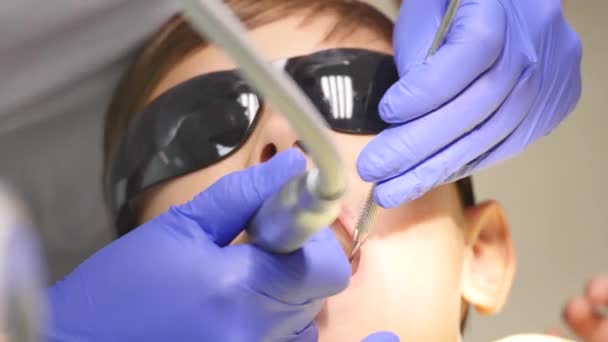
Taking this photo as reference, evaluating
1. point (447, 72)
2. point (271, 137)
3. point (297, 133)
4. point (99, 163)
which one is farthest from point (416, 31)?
point (99, 163)

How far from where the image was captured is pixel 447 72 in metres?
0.80

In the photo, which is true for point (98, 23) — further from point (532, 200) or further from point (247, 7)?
point (532, 200)

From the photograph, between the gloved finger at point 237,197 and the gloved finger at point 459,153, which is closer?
the gloved finger at point 237,197

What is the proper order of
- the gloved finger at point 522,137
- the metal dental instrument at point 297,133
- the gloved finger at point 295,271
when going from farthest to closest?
the gloved finger at point 522,137 → the gloved finger at point 295,271 → the metal dental instrument at point 297,133

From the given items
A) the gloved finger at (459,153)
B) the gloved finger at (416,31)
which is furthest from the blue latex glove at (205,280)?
the gloved finger at (416,31)

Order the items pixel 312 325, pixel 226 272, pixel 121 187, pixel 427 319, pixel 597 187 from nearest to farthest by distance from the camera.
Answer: pixel 226 272
pixel 312 325
pixel 427 319
pixel 121 187
pixel 597 187

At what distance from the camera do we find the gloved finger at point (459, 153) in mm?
782

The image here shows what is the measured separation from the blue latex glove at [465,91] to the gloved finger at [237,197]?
0.43ft

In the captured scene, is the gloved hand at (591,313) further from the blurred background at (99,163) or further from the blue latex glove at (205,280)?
the blue latex glove at (205,280)

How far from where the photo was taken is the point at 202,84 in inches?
36.4

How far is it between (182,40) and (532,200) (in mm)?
873

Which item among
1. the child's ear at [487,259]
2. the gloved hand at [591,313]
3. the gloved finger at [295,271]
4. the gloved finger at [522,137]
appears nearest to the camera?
the gloved finger at [295,271]

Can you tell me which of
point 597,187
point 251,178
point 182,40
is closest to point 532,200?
point 597,187

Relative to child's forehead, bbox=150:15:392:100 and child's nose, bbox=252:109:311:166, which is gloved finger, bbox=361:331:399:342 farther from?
child's forehead, bbox=150:15:392:100
